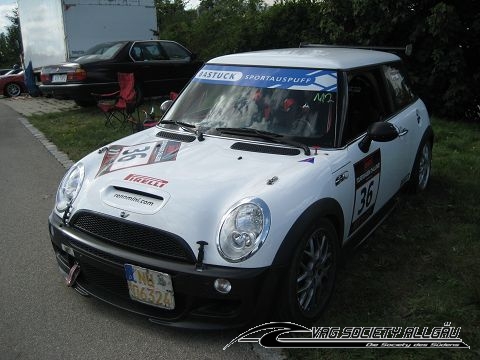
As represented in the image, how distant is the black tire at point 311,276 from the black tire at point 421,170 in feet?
6.65

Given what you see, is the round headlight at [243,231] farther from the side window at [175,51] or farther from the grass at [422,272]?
the side window at [175,51]

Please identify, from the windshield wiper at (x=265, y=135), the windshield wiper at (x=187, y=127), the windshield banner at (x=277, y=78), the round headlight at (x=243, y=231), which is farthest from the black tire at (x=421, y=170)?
the round headlight at (x=243, y=231)

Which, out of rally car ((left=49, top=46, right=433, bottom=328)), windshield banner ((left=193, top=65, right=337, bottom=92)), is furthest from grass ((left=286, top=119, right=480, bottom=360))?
windshield banner ((left=193, top=65, right=337, bottom=92))

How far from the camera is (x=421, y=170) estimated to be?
5.02 meters

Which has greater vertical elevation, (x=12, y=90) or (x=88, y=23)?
(x=88, y=23)

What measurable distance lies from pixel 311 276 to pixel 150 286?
93cm

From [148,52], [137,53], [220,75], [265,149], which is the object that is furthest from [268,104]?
[148,52]

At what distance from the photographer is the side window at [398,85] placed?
432 centimetres

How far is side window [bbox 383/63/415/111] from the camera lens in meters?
4.32

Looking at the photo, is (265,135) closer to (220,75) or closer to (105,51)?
(220,75)

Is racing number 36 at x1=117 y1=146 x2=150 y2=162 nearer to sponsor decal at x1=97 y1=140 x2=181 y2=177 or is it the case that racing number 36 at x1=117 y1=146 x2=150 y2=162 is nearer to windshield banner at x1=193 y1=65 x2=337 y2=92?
sponsor decal at x1=97 y1=140 x2=181 y2=177

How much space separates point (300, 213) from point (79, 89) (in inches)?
345

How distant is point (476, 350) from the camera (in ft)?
8.82

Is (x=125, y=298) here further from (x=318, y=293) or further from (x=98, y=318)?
(x=318, y=293)
